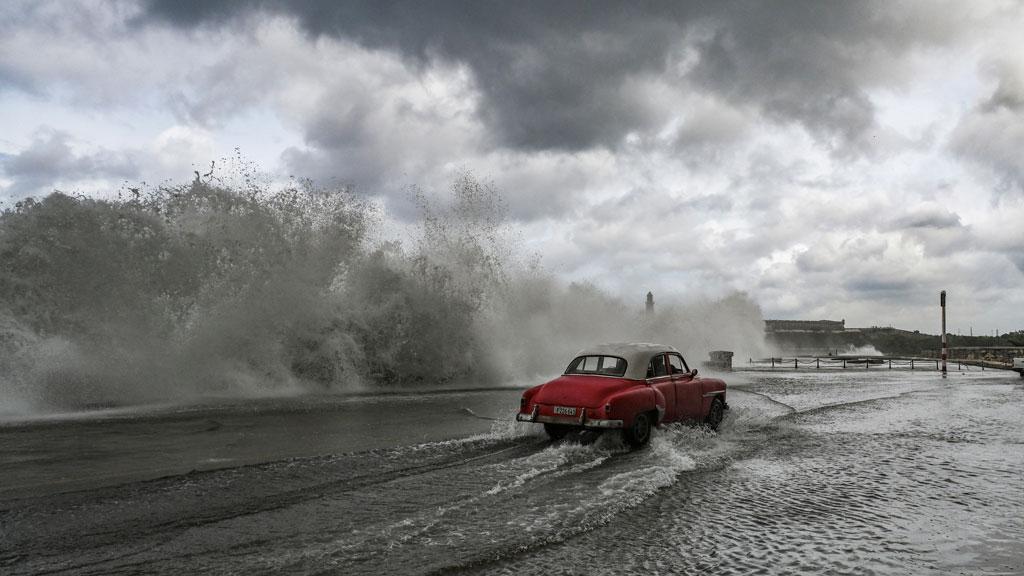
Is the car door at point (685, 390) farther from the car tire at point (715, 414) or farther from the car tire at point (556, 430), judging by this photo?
the car tire at point (556, 430)

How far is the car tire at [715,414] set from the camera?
1219cm

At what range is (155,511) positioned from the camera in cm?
575

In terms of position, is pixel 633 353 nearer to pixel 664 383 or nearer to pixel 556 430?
pixel 664 383

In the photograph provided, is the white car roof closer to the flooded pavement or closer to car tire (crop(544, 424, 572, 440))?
the flooded pavement

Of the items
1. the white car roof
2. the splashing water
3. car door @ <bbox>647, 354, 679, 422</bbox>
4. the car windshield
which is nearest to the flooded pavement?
car door @ <bbox>647, 354, 679, 422</bbox>

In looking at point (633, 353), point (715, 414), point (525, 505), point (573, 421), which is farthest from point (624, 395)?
point (525, 505)

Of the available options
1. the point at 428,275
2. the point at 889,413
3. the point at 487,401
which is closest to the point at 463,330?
the point at 428,275

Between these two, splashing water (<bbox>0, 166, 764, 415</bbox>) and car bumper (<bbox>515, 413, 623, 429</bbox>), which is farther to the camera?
splashing water (<bbox>0, 166, 764, 415</bbox>)

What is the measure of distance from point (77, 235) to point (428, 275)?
12.2 m

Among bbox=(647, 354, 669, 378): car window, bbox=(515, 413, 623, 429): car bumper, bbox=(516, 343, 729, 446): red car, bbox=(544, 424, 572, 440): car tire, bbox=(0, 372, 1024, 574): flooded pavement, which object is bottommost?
bbox=(0, 372, 1024, 574): flooded pavement

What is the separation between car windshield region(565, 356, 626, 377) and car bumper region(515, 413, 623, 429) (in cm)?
142

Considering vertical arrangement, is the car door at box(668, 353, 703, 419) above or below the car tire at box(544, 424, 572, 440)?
above

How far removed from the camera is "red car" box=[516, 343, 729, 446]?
9562 mm

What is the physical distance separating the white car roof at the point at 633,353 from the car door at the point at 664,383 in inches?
4.5
